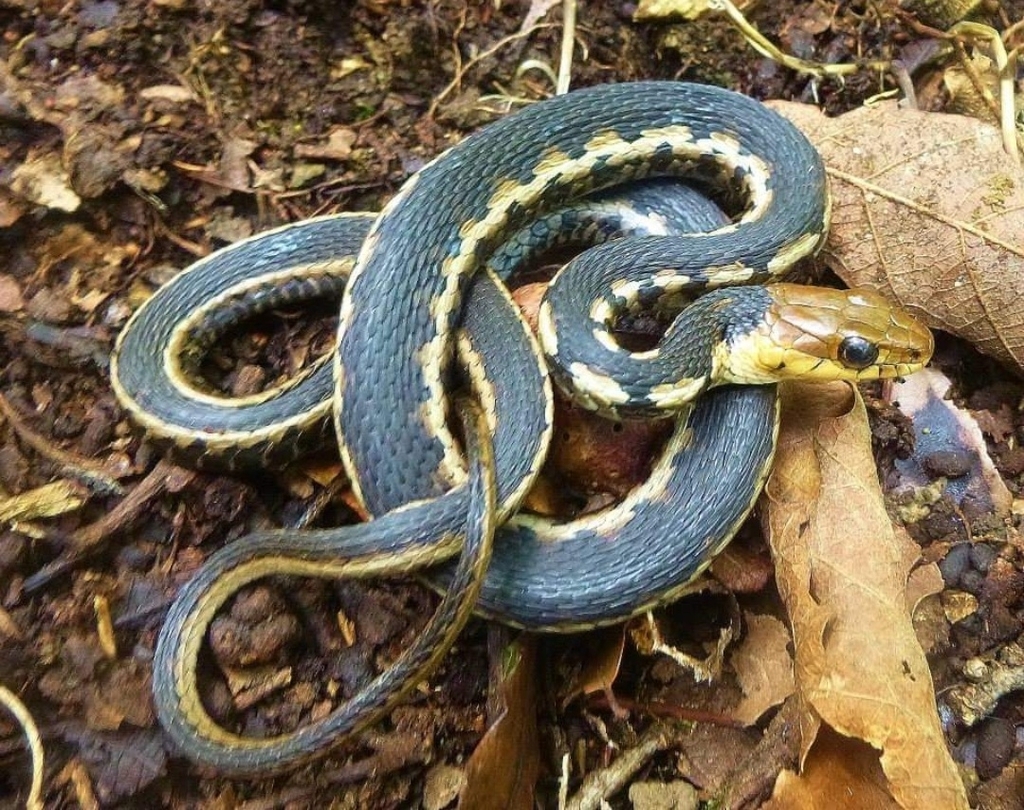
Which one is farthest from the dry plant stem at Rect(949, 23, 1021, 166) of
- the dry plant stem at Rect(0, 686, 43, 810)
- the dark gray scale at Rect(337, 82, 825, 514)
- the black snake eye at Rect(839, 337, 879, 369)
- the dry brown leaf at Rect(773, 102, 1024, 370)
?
the dry plant stem at Rect(0, 686, 43, 810)

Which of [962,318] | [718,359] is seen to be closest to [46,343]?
[718,359]

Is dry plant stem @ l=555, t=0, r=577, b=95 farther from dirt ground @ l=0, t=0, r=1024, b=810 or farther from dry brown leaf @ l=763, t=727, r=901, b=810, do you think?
dry brown leaf @ l=763, t=727, r=901, b=810

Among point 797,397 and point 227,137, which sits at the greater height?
point 227,137

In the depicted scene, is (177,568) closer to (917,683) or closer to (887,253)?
(917,683)

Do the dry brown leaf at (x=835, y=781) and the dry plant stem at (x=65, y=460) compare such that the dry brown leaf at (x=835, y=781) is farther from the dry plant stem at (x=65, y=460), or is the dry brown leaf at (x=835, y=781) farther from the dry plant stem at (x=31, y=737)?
the dry plant stem at (x=65, y=460)

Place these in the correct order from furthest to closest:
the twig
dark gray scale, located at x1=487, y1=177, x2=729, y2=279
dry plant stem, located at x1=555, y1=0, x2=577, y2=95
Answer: dry plant stem, located at x1=555, y1=0, x2=577, y2=95 < dark gray scale, located at x1=487, y1=177, x2=729, y2=279 < the twig

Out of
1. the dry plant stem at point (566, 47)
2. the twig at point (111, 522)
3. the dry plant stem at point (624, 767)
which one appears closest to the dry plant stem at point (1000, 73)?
the dry plant stem at point (566, 47)

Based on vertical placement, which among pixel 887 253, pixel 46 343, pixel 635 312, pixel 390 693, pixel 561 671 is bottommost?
pixel 561 671
